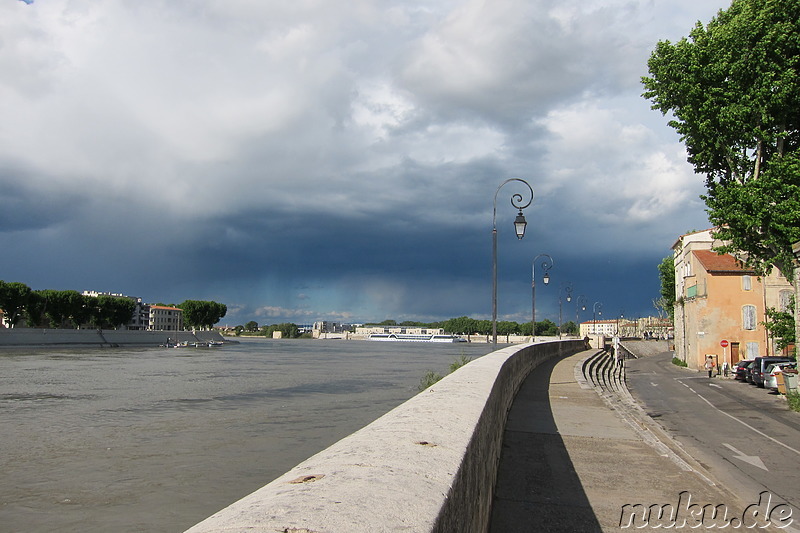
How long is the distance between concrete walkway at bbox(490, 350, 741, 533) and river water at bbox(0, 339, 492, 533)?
6393mm

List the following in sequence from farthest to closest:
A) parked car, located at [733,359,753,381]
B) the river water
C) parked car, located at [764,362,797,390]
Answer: parked car, located at [733,359,753,381]
parked car, located at [764,362,797,390]
the river water

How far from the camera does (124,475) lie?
14.4 metres

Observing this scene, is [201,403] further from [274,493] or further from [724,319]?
[724,319]

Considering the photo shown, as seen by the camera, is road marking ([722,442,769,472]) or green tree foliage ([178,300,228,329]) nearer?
road marking ([722,442,769,472])

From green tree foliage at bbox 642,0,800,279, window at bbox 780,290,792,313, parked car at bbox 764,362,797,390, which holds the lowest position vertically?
parked car at bbox 764,362,797,390

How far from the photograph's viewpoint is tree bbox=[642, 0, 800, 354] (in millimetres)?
20188

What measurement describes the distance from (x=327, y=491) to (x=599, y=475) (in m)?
6.56

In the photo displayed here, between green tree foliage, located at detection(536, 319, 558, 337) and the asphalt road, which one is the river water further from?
green tree foliage, located at detection(536, 319, 558, 337)

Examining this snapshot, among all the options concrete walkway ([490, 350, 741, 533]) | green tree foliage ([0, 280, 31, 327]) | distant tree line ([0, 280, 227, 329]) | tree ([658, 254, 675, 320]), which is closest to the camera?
concrete walkway ([490, 350, 741, 533])

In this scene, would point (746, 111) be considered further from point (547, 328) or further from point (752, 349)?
point (547, 328)

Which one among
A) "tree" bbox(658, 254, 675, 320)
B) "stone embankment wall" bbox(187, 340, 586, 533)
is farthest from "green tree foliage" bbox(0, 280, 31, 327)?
"stone embankment wall" bbox(187, 340, 586, 533)

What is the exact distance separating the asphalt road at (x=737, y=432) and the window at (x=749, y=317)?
1416 cm

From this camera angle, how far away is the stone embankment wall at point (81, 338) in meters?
88.8

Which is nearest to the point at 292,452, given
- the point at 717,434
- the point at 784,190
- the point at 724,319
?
the point at 717,434
